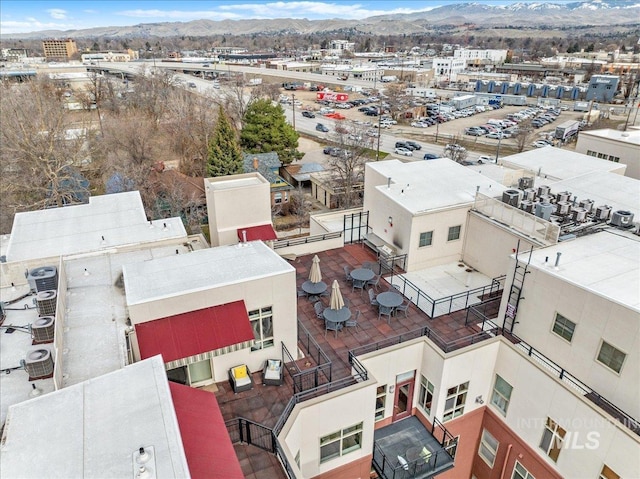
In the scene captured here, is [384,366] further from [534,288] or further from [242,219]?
[242,219]

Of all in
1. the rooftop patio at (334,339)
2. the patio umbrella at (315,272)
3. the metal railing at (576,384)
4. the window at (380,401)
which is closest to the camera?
the metal railing at (576,384)

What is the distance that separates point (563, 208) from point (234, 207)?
56.3 ft

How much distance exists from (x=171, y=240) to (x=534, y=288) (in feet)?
54.7

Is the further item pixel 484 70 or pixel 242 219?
pixel 484 70

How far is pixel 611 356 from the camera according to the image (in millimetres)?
13609

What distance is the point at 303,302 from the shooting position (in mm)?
20078

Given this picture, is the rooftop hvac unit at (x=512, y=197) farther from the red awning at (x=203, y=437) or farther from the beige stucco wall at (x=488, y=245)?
the red awning at (x=203, y=437)

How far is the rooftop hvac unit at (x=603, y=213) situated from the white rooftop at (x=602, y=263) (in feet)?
3.81

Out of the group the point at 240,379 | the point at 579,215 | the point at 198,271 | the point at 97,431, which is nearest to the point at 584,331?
the point at 579,215

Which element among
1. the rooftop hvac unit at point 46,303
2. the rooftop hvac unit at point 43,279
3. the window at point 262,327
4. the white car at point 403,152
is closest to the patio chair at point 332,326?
the window at point 262,327

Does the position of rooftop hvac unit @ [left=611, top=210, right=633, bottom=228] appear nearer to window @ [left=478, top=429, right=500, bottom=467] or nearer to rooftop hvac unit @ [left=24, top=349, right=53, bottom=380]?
window @ [left=478, top=429, right=500, bottom=467]

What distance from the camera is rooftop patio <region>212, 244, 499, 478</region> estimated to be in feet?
45.8

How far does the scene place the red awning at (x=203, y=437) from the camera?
966cm

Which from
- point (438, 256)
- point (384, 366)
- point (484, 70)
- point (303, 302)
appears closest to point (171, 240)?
point (303, 302)
